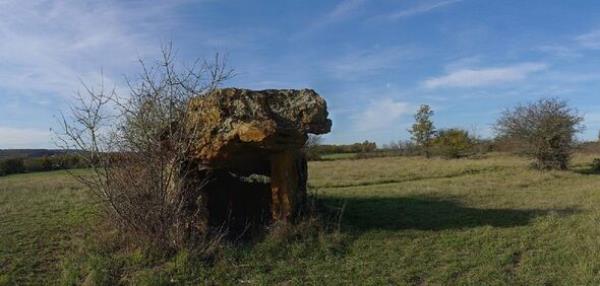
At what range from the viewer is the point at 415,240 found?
32.5ft

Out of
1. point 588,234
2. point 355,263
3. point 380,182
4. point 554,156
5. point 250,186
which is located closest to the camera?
point 355,263

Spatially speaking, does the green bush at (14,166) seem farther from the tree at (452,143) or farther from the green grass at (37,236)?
the tree at (452,143)

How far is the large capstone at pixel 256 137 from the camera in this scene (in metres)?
9.45

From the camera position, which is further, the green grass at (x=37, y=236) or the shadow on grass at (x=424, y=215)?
the shadow on grass at (x=424, y=215)

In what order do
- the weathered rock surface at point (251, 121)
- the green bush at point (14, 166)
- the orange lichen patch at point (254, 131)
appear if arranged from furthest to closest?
the green bush at point (14, 166) < the weathered rock surface at point (251, 121) < the orange lichen patch at point (254, 131)

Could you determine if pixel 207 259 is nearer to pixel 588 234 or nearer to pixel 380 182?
pixel 588 234

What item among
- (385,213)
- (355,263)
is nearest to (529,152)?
(385,213)

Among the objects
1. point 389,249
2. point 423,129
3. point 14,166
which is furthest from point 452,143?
point 389,249

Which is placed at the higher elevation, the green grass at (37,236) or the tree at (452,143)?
the tree at (452,143)

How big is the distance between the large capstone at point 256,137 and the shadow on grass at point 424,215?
1.57 m

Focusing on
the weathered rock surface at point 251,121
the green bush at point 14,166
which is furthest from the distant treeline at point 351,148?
the weathered rock surface at point 251,121

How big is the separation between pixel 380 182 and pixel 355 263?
1459 cm

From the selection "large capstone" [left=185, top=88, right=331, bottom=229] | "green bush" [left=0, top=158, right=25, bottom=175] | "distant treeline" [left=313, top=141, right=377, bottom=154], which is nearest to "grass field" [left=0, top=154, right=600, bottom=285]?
"large capstone" [left=185, top=88, right=331, bottom=229]

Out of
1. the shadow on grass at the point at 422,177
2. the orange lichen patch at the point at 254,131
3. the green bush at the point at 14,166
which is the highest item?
the orange lichen patch at the point at 254,131
